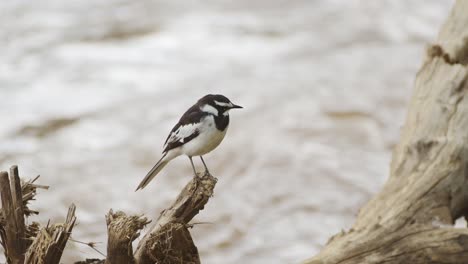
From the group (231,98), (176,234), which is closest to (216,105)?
(176,234)

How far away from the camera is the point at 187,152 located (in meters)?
4.86

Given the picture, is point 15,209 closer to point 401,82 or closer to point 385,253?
point 385,253

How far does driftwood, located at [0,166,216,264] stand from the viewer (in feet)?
12.8

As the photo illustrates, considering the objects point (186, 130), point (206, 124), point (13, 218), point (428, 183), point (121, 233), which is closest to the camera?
point (121, 233)

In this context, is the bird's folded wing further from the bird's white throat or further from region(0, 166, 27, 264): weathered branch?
region(0, 166, 27, 264): weathered branch

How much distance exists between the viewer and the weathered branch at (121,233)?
3.87 m

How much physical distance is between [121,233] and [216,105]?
3.50ft

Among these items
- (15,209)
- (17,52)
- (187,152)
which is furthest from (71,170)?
(15,209)

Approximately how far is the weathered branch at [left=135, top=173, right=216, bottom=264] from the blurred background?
10.7ft

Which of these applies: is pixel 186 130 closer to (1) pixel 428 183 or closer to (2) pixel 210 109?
(2) pixel 210 109

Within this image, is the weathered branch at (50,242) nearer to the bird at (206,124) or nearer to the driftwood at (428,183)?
the bird at (206,124)

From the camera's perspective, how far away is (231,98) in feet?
35.7

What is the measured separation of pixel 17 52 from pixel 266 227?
18.0 feet

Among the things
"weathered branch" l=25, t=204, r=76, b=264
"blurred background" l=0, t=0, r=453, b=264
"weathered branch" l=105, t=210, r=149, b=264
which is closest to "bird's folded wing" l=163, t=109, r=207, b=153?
"weathered branch" l=105, t=210, r=149, b=264
